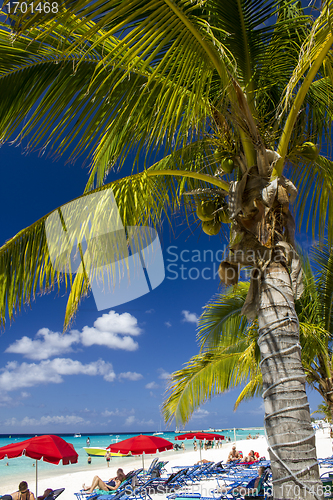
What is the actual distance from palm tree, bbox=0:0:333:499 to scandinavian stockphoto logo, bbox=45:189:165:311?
0.04 metres

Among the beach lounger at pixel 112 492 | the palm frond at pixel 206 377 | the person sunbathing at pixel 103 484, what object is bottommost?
the person sunbathing at pixel 103 484

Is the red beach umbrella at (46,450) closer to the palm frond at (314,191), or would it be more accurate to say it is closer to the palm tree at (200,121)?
the palm tree at (200,121)

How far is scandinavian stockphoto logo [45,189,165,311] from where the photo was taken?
3809mm

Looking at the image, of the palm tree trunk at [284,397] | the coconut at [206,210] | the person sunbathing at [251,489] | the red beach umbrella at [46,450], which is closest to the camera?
the palm tree trunk at [284,397]

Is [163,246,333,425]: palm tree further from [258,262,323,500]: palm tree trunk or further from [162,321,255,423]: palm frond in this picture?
[258,262,323,500]: palm tree trunk

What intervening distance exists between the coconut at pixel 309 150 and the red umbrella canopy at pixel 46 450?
7.45 meters

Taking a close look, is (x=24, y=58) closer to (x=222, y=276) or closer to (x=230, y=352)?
(x=222, y=276)

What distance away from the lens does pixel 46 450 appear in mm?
7801

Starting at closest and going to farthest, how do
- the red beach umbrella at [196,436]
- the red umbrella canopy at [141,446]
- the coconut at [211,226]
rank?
the coconut at [211,226] → the red umbrella canopy at [141,446] → the red beach umbrella at [196,436]

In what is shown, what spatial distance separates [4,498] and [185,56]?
9077mm

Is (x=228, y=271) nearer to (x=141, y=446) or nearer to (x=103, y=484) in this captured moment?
(x=141, y=446)

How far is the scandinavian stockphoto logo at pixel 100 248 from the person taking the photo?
381 centimetres

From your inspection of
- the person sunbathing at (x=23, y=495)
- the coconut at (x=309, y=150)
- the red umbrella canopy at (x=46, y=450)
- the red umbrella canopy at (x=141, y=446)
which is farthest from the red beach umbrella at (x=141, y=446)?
the coconut at (x=309, y=150)

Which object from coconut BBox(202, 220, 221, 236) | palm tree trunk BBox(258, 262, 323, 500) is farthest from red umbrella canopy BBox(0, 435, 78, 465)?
palm tree trunk BBox(258, 262, 323, 500)
